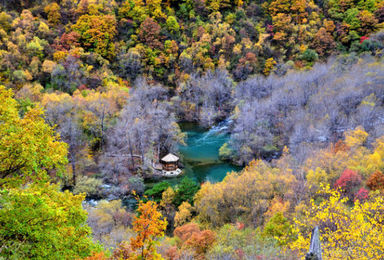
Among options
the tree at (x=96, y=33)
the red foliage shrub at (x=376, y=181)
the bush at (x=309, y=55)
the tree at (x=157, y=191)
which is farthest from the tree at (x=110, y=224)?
the bush at (x=309, y=55)

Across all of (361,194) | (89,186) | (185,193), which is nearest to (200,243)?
(185,193)

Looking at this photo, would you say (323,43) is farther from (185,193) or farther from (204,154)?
(185,193)

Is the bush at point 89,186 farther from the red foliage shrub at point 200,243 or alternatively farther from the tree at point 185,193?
the red foliage shrub at point 200,243

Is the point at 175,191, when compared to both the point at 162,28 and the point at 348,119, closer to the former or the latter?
the point at 348,119

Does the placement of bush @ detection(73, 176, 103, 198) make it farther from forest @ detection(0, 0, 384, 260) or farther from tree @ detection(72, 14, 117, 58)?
tree @ detection(72, 14, 117, 58)

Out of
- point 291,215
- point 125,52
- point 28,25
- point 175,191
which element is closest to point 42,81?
point 28,25

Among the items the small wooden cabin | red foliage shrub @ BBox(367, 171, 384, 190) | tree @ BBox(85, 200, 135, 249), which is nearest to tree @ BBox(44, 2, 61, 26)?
the small wooden cabin
